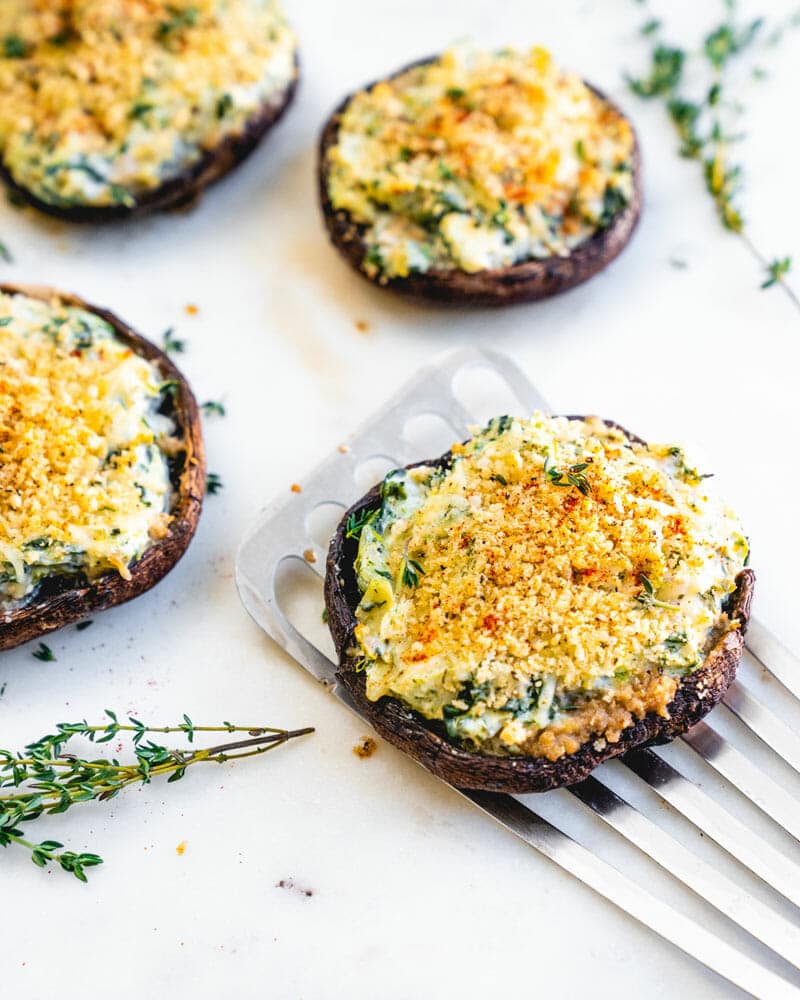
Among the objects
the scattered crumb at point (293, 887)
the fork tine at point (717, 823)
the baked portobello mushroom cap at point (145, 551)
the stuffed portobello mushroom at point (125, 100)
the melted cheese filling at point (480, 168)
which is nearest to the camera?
the fork tine at point (717, 823)

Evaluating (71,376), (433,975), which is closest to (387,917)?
(433,975)

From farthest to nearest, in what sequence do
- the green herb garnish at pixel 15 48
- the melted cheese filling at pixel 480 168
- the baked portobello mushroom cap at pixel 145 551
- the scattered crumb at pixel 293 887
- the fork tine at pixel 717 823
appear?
the green herb garnish at pixel 15 48 → the melted cheese filling at pixel 480 168 → the baked portobello mushroom cap at pixel 145 551 → the scattered crumb at pixel 293 887 → the fork tine at pixel 717 823

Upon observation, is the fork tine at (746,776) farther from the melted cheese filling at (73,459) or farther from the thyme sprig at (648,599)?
the melted cheese filling at (73,459)

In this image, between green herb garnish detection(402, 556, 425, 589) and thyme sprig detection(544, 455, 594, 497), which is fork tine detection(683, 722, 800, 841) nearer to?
thyme sprig detection(544, 455, 594, 497)

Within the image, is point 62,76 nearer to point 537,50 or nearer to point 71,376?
point 71,376

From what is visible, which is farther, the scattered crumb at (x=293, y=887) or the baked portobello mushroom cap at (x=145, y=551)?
the baked portobello mushroom cap at (x=145, y=551)

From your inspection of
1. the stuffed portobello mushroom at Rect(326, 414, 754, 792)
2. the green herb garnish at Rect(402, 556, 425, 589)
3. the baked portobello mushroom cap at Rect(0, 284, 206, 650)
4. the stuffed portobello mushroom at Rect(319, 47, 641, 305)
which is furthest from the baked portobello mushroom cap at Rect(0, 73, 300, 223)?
the green herb garnish at Rect(402, 556, 425, 589)

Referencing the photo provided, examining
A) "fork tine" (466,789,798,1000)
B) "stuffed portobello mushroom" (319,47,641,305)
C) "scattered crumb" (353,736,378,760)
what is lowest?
"fork tine" (466,789,798,1000)

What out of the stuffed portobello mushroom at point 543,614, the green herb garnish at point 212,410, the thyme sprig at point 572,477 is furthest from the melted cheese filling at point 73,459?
the thyme sprig at point 572,477
